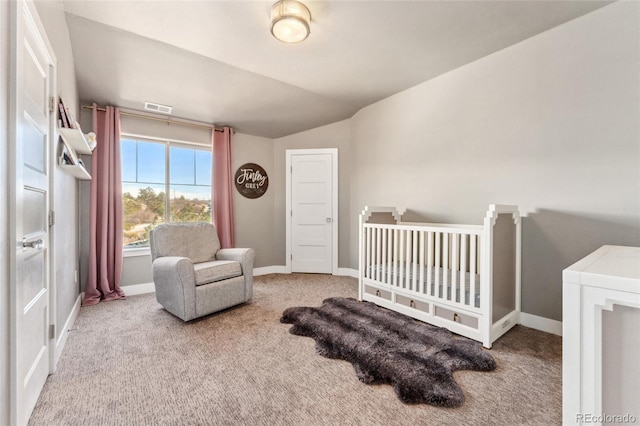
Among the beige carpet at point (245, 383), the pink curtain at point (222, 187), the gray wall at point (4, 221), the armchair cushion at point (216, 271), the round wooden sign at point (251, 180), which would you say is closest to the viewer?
the gray wall at point (4, 221)

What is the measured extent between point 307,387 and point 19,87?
6.32 feet

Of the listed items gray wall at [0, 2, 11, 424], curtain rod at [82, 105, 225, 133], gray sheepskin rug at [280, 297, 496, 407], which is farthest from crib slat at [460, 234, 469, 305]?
curtain rod at [82, 105, 225, 133]

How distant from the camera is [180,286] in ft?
7.58

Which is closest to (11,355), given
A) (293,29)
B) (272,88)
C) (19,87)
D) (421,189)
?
(19,87)

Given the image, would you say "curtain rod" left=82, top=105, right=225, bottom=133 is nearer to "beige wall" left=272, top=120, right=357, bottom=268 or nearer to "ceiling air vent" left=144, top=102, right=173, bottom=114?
"ceiling air vent" left=144, top=102, right=173, bottom=114

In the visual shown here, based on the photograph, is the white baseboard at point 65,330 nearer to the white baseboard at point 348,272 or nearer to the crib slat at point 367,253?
the crib slat at point 367,253

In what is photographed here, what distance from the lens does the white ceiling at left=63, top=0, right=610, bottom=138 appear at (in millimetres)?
1843

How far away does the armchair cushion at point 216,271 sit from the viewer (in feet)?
7.97

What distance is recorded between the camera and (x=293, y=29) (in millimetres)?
1844

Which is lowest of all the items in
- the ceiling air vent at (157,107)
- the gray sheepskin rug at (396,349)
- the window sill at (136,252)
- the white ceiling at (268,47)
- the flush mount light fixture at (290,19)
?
the gray sheepskin rug at (396,349)

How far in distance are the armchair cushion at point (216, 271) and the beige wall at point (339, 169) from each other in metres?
1.63

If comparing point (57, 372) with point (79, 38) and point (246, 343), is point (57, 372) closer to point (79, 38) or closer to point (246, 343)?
point (246, 343)

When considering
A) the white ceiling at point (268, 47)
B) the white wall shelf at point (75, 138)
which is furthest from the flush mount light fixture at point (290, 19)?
the white wall shelf at point (75, 138)

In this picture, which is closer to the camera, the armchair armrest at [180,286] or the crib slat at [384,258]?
the armchair armrest at [180,286]
